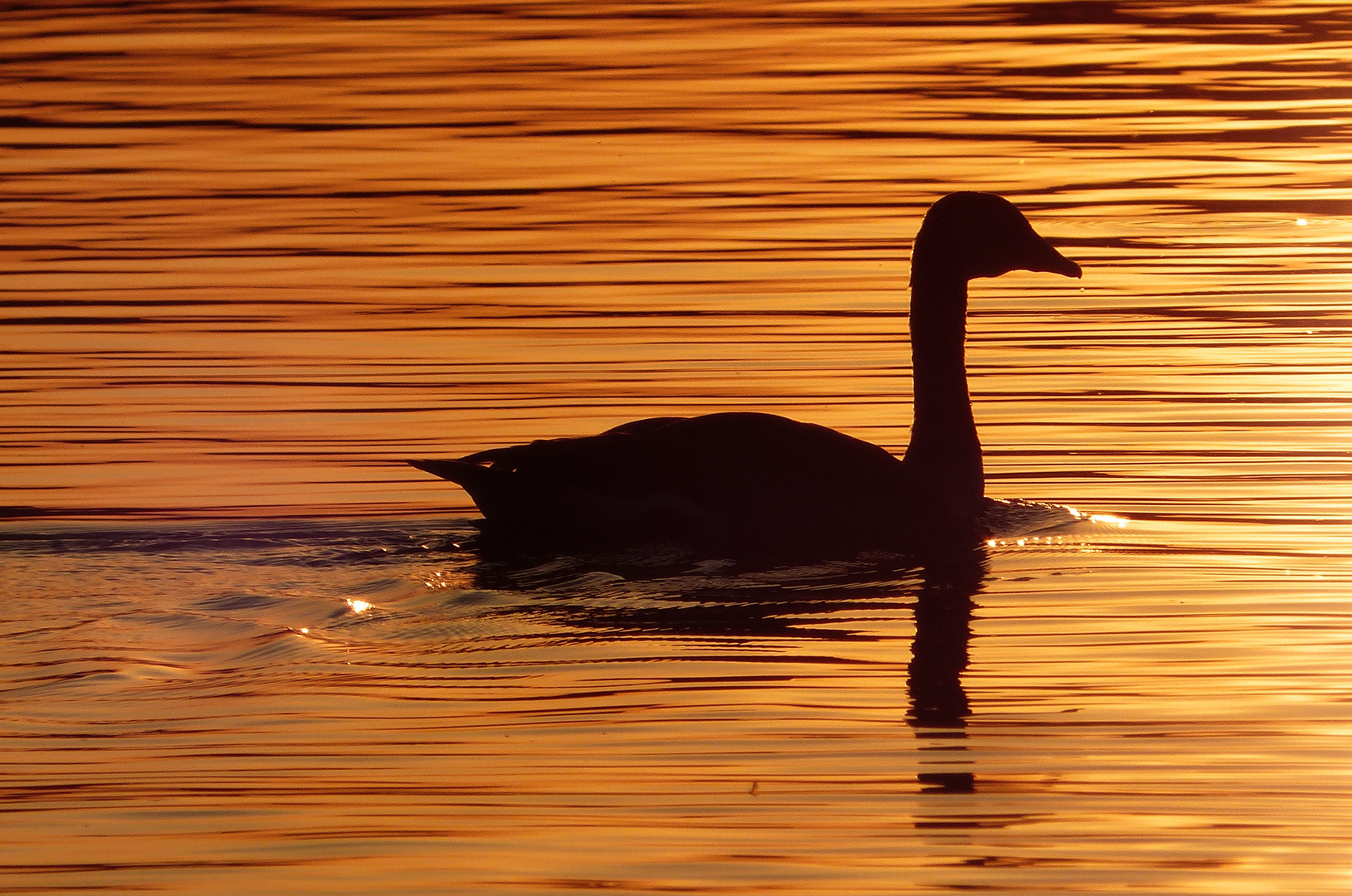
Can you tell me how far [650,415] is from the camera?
12633 millimetres

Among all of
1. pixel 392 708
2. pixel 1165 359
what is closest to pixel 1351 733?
pixel 392 708

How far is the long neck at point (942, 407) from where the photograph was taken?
35.7 ft

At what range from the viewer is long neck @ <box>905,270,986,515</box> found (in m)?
10.9

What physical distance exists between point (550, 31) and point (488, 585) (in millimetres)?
20029

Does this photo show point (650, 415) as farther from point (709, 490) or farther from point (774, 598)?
point (774, 598)

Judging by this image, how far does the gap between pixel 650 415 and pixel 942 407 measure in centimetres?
203

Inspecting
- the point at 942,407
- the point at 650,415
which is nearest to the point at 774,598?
the point at 942,407

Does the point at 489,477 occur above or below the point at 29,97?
below

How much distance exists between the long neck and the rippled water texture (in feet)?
1.71

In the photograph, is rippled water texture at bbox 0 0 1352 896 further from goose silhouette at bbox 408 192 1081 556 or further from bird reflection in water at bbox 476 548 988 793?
goose silhouette at bbox 408 192 1081 556

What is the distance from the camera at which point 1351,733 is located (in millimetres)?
7188

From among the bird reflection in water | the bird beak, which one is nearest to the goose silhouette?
the bird reflection in water

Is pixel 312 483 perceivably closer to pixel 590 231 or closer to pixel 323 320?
pixel 323 320

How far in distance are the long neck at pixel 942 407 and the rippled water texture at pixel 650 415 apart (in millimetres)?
520
